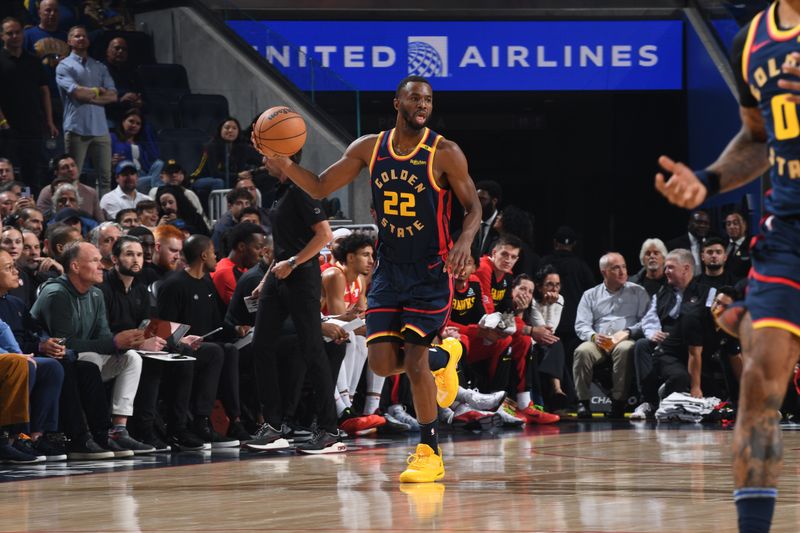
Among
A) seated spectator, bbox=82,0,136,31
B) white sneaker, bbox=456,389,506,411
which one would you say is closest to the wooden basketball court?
Result: white sneaker, bbox=456,389,506,411

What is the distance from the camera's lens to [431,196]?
667cm

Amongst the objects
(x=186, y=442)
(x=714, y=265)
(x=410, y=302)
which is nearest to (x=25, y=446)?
(x=186, y=442)

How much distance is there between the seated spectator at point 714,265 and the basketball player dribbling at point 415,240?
536 cm

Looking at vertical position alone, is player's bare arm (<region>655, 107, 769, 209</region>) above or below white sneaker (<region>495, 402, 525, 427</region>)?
above

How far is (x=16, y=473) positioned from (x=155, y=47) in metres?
10.4

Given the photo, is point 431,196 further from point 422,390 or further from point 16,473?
point 16,473

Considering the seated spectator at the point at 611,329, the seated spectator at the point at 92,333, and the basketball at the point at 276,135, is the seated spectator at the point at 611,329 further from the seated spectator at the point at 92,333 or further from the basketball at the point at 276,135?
the basketball at the point at 276,135

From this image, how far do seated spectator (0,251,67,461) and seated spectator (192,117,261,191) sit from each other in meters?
5.14

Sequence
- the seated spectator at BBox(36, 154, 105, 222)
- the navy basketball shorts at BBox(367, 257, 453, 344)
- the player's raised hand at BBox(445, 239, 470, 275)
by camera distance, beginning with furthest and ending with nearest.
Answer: the seated spectator at BBox(36, 154, 105, 222) < the navy basketball shorts at BBox(367, 257, 453, 344) < the player's raised hand at BBox(445, 239, 470, 275)

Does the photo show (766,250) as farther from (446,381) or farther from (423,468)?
(446,381)

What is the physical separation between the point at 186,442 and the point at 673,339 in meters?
4.78

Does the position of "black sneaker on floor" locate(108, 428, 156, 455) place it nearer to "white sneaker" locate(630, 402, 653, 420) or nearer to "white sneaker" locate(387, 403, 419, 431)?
"white sneaker" locate(387, 403, 419, 431)

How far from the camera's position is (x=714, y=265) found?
1152cm

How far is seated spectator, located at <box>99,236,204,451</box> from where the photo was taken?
8.64m
